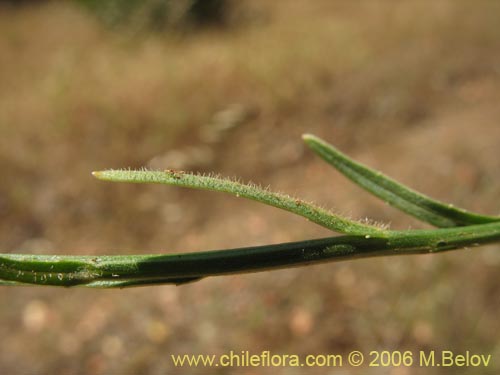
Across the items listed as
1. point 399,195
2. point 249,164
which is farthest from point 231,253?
point 249,164

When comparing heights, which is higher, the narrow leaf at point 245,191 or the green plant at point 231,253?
the narrow leaf at point 245,191

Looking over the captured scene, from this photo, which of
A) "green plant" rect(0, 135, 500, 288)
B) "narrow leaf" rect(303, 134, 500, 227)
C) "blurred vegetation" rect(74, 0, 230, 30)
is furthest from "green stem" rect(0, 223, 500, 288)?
"blurred vegetation" rect(74, 0, 230, 30)

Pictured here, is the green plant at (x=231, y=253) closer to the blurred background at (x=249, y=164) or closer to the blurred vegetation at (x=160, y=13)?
the blurred background at (x=249, y=164)

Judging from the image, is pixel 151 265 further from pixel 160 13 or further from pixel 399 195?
pixel 160 13

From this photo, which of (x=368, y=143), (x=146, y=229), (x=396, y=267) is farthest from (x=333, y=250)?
(x=368, y=143)

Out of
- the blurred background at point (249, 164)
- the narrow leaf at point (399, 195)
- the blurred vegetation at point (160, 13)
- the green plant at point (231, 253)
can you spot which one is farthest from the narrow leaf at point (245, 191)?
the blurred vegetation at point (160, 13)
